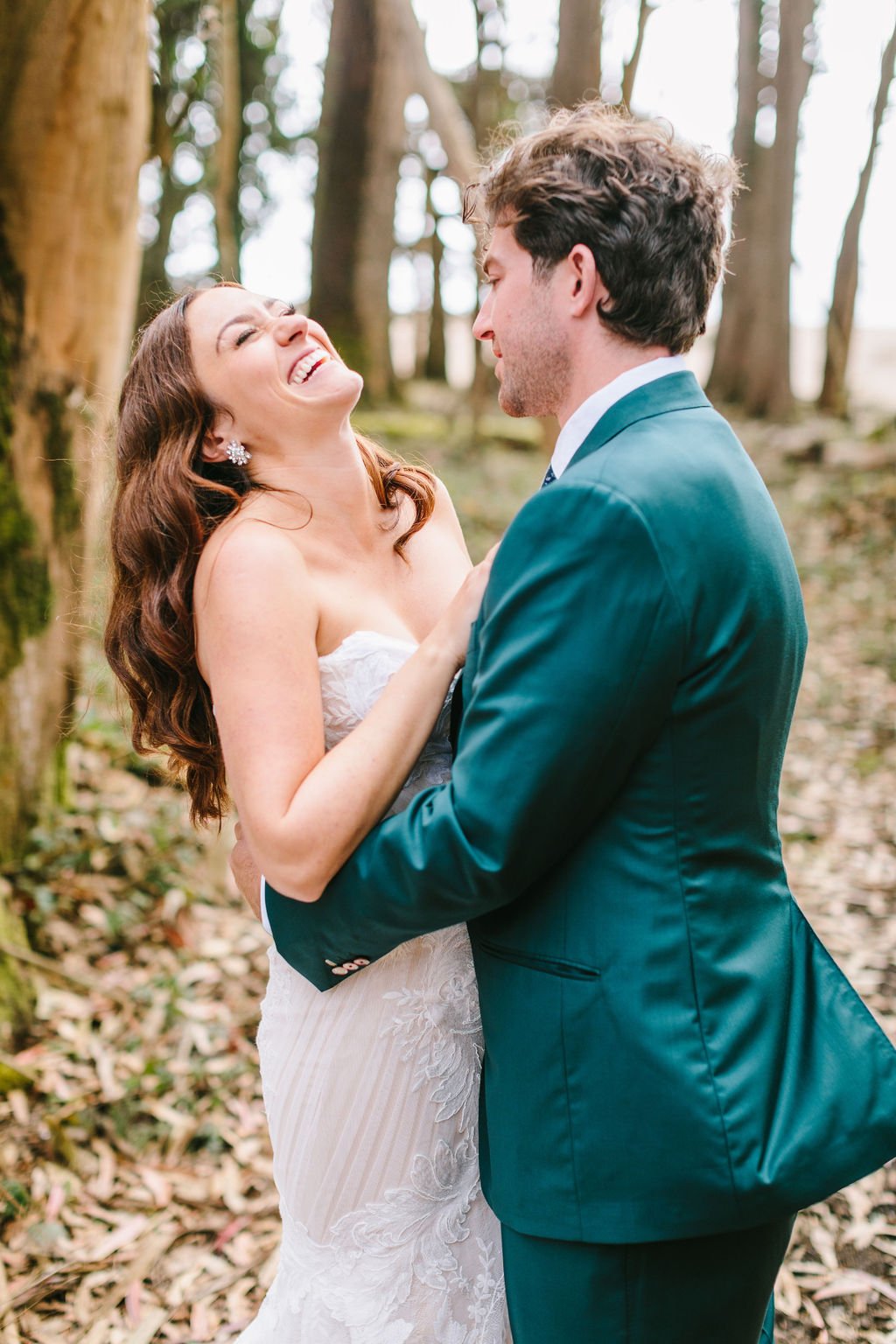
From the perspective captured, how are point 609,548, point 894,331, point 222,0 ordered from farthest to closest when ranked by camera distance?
point 894,331 → point 222,0 → point 609,548

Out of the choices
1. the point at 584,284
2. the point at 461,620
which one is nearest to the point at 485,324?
the point at 584,284

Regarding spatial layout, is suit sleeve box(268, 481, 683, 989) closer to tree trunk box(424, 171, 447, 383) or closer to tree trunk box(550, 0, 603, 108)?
tree trunk box(550, 0, 603, 108)

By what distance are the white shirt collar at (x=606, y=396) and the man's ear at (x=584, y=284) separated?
0.12 metres

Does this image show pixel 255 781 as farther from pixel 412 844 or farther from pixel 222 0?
pixel 222 0

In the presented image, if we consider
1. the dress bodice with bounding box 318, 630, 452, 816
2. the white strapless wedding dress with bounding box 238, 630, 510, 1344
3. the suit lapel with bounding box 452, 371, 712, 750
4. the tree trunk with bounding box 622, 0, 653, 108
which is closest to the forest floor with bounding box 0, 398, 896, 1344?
the white strapless wedding dress with bounding box 238, 630, 510, 1344

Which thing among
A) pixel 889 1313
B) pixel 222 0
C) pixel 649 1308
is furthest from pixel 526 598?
pixel 222 0

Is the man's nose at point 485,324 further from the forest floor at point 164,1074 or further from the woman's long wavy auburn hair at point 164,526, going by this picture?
the forest floor at point 164,1074

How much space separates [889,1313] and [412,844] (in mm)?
2264

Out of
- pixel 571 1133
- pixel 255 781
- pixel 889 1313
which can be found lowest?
pixel 889 1313

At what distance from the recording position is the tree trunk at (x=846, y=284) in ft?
48.6

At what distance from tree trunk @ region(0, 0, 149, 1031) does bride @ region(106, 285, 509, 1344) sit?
2.00 meters

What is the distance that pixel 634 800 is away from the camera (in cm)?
156

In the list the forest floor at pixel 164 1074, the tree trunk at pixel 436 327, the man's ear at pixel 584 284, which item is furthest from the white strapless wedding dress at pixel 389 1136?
the tree trunk at pixel 436 327

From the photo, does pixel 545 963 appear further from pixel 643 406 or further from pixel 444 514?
pixel 444 514
